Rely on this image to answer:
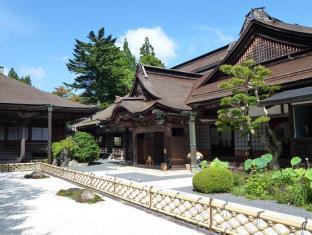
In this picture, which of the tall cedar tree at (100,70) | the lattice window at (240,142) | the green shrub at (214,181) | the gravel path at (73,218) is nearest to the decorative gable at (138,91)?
the lattice window at (240,142)

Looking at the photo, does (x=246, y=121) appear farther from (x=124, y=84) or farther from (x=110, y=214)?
(x=124, y=84)

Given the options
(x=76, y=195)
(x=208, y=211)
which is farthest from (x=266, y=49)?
(x=76, y=195)

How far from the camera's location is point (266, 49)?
16500mm

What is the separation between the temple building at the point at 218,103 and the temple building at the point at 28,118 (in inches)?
184

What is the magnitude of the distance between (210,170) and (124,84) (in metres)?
35.4

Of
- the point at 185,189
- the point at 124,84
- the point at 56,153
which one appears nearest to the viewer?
the point at 185,189

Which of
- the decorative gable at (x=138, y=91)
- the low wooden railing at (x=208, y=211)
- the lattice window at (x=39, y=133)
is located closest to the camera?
the low wooden railing at (x=208, y=211)

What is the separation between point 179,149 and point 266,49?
7.76 m

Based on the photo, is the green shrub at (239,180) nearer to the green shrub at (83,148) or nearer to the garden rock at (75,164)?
the green shrub at (83,148)

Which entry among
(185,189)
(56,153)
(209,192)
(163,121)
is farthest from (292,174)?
(56,153)

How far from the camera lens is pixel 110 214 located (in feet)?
29.1

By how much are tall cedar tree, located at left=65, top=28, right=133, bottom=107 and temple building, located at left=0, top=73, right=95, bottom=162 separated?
16778 millimetres

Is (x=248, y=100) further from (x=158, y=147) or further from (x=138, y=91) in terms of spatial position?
(x=138, y=91)

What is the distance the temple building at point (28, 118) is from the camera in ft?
79.9
